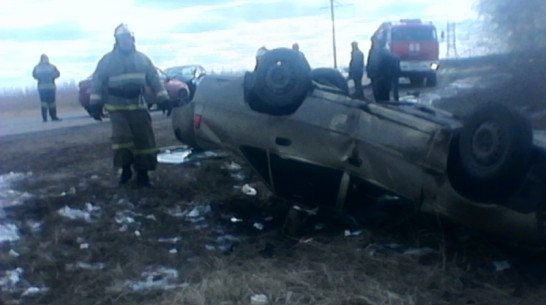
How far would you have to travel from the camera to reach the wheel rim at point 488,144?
4551 millimetres

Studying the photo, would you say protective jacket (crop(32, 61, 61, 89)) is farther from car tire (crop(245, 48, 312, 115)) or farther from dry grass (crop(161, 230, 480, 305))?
dry grass (crop(161, 230, 480, 305))

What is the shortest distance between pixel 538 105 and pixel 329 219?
44.4 feet

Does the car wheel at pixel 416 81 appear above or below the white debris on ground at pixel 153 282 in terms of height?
below

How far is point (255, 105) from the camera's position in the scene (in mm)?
6176

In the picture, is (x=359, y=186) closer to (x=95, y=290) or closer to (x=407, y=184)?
(x=407, y=184)

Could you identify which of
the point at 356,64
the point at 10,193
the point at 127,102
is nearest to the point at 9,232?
the point at 10,193

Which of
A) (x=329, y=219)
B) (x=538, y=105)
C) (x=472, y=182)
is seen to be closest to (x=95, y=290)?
(x=329, y=219)

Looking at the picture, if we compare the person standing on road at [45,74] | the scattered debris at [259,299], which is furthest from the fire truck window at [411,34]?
the scattered debris at [259,299]

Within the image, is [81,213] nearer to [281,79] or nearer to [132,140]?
[132,140]

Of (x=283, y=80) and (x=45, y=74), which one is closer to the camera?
(x=283, y=80)

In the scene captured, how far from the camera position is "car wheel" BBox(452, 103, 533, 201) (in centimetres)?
446

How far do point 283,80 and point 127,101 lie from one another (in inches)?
89.0

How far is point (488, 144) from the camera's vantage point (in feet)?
15.2

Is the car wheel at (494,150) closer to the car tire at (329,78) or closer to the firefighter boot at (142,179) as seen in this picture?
the car tire at (329,78)
